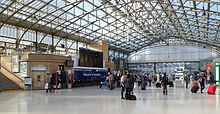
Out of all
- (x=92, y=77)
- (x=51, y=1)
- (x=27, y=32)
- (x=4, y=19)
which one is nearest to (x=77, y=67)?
(x=92, y=77)

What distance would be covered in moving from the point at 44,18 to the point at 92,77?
12.5m

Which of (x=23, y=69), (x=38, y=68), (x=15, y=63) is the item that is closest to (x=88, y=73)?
(x=38, y=68)

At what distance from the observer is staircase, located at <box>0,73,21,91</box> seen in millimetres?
25641

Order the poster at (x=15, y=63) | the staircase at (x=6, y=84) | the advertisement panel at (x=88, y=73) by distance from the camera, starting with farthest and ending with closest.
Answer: the advertisement panel at (x=88, y=73)
the poster at (x=15, y=63)
the staircase at (x=6, y=84)

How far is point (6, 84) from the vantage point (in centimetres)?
2631

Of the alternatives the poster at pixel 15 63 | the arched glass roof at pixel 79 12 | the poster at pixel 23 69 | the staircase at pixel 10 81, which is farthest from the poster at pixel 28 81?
the arched glass roof at pixel 79 12

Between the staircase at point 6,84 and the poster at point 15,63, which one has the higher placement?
the poster at point 15,63

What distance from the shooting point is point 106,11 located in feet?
144

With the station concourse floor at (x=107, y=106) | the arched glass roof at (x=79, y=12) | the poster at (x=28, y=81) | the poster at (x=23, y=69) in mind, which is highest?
the arched glass roof at (x=79, y=12)

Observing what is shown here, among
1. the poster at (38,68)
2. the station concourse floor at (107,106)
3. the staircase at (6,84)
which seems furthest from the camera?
the poster at (38,68)

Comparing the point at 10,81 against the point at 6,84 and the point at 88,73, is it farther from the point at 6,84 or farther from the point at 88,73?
the point at 88,73

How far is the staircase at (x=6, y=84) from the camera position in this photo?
25641mm

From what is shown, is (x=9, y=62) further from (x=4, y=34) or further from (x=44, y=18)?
(x=44, y=18)

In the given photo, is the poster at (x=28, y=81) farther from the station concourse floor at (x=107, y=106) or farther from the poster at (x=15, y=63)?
the station concourse floor at (x=107, y=106)
